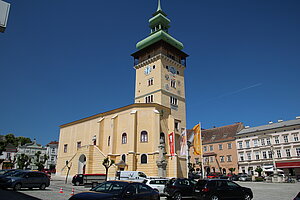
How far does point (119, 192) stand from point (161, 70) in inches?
1420

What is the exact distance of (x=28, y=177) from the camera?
1914cm

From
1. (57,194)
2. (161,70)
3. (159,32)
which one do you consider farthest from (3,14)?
(159,32)

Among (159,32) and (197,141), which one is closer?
(197,141)

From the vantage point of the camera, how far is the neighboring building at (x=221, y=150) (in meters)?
57.6

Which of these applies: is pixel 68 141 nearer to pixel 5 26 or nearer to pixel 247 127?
pixel 247 127

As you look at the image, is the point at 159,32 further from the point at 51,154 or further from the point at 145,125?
the point at 51,154

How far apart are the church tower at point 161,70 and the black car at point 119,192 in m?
31.1

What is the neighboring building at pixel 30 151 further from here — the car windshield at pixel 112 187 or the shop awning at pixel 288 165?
the car windshield at pixel 112 187

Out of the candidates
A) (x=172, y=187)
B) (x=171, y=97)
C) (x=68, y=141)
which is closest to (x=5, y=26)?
(x=172, y=187)

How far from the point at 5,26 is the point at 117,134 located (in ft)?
115

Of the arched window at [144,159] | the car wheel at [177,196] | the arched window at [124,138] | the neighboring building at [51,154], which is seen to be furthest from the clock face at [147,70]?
the neighboring building at [51,154]

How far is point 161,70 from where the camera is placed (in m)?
44.0

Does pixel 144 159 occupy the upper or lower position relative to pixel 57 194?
upper

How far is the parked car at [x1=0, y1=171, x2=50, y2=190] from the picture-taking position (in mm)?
17922
